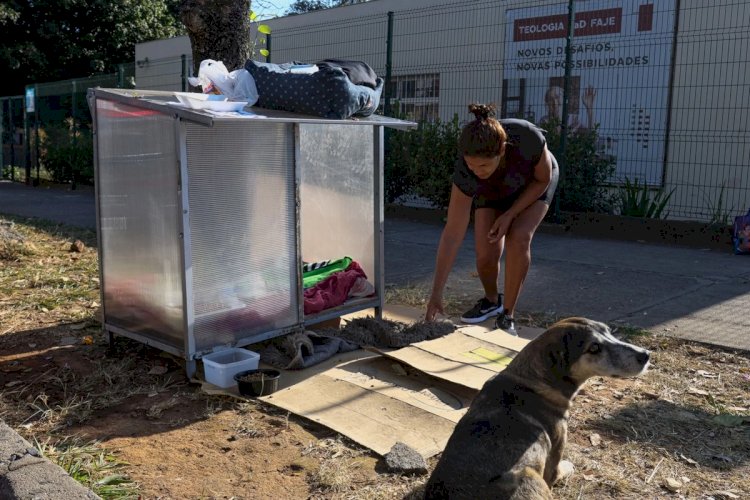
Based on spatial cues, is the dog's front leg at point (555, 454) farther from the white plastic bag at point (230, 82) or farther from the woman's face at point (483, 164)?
the white plastic bag at point (230, 82)

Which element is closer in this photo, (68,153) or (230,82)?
(230,82)

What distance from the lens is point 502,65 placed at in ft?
41.1

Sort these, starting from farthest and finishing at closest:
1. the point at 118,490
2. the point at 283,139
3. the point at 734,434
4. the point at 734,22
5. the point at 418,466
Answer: the point at 734,22 < the point at 283,139 < the point at 734,434 < the point at 418,466 < the point at 118,490

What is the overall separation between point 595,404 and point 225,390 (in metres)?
Result: 1.94

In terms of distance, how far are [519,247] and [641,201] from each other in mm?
5487

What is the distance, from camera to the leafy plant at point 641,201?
947 centimetres

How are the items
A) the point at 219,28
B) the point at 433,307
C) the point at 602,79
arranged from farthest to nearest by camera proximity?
the point at 602,79 < the point at 219,28 < the point at 433,307

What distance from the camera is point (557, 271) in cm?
712

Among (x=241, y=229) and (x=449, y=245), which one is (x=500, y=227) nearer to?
(x=449, y=245)

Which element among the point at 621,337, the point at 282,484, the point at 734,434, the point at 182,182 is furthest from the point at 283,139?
the point at 734,434

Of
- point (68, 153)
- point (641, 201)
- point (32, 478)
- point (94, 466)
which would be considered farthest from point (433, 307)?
point (68, 153)

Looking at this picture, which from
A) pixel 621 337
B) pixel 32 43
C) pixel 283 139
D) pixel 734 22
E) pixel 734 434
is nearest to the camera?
pixel 734 434

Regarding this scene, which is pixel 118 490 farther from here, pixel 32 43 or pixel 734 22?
pixel 32 43

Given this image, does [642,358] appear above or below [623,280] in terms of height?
above
